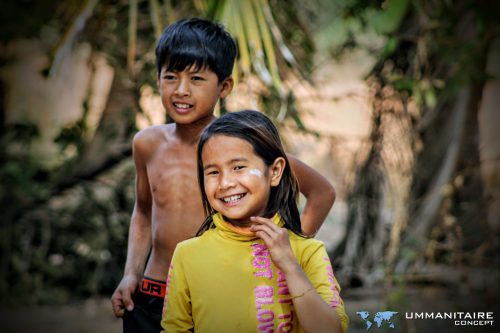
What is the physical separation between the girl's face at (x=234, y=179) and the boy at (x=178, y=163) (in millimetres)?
377

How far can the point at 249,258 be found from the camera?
176 centimetres

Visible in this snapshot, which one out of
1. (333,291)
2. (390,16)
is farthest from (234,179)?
(390,16)

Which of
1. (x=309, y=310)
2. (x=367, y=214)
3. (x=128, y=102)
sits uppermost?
(x=128, y=102)

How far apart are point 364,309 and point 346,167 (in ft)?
3.67

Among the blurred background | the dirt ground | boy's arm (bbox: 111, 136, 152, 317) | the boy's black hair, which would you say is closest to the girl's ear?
the boy's black hair

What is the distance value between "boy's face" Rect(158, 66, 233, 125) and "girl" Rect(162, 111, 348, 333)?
13.9 inches

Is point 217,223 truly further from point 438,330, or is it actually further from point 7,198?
point 7,198

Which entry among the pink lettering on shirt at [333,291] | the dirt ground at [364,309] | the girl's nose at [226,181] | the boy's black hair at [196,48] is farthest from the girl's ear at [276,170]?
the dirt ground at [364,309]

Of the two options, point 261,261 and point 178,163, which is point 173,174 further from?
point 261,261

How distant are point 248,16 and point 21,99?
3432 mm

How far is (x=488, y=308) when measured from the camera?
16.6 feet

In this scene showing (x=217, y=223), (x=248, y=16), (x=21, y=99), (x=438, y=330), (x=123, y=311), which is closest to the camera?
(x=217, y=223)

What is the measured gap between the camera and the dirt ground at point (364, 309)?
4.88 m

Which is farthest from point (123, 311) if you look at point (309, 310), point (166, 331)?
point (309, 310)
